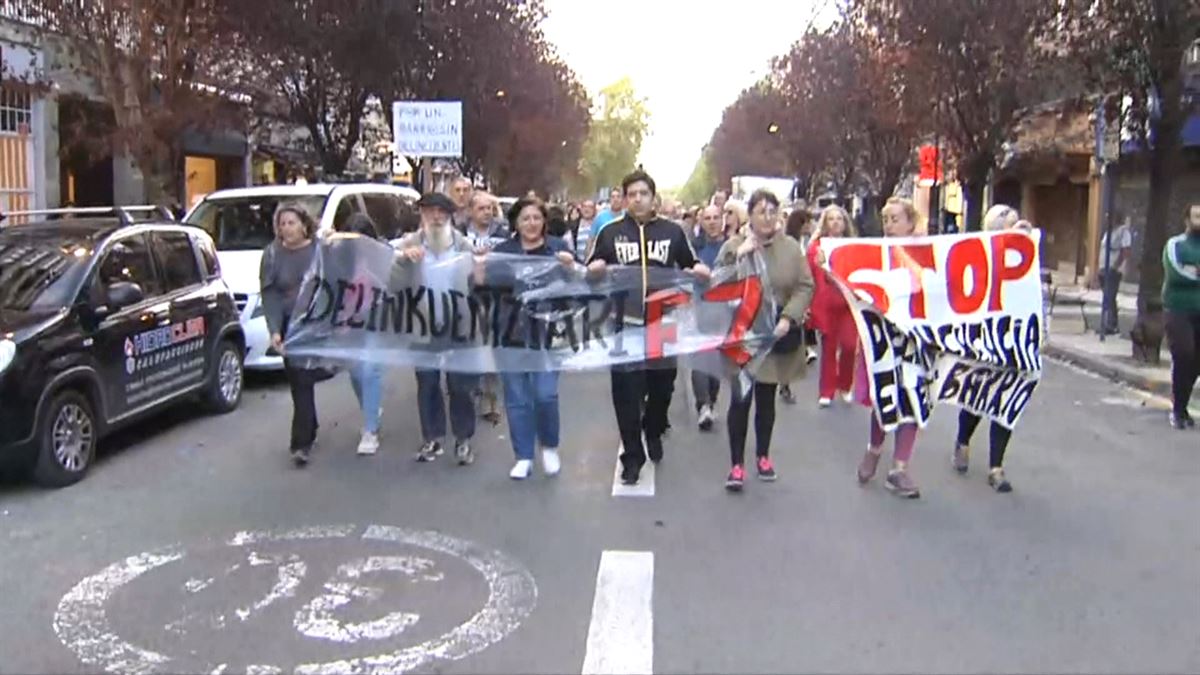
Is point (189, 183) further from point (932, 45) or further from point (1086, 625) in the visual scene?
point (1086, 625)

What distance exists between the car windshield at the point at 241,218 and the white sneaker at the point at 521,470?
19.2 feet

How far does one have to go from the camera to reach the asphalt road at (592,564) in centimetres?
482

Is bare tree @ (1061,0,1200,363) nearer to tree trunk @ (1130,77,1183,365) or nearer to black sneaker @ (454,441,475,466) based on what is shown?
tree trunk @ (1130,77,1183,365)

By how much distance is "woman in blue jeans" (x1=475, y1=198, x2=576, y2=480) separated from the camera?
7613mm

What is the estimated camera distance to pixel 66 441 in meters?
7.48

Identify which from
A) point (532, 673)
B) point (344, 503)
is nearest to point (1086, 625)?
point (532, 673)

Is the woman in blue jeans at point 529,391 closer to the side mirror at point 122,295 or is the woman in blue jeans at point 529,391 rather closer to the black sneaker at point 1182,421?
the side mirror at point 122,295

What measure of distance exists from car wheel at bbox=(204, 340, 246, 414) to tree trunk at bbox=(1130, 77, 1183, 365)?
960cm

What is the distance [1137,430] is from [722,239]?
3868 mm

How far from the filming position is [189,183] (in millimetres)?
28844

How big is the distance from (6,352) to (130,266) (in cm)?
181

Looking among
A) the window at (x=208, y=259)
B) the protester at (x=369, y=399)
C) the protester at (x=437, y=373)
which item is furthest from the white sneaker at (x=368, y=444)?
the window at (x=208, y=259)

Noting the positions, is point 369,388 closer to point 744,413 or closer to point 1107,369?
point 744,413

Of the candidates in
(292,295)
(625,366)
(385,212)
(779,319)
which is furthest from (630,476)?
(385,212)
